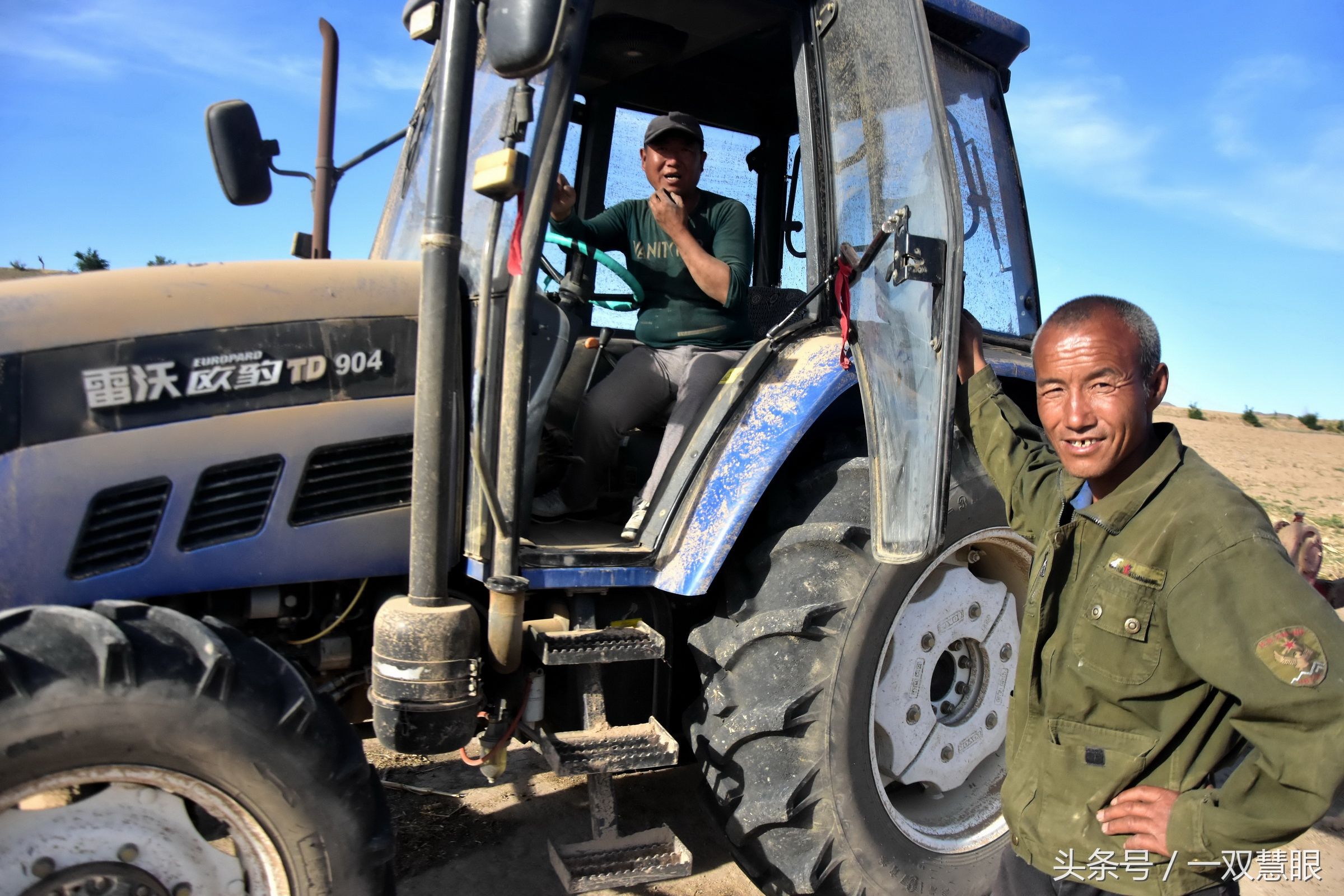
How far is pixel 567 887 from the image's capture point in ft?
6.98

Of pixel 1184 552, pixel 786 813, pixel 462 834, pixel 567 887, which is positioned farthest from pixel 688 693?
pixel 1184 552

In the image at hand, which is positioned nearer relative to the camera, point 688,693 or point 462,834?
point 688,693

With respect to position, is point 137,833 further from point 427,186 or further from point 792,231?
point 792,231

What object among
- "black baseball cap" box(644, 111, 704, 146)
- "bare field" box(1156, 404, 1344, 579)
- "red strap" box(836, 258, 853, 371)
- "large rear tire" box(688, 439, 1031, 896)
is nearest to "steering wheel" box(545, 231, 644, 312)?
"black baseball cap" box(644, 111, 704, 146)

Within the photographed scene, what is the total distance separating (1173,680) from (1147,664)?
0.04m

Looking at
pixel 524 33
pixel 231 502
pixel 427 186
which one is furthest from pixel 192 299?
pixel 524 33

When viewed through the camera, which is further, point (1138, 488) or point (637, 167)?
point (637, 167)

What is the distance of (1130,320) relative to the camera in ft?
5.11

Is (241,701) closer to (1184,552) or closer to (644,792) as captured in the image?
(1184,552)

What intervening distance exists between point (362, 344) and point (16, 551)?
31.5 inches

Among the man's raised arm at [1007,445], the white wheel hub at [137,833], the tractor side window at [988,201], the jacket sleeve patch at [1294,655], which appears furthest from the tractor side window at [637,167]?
Answer: the jacket sleeve patch at [1294,655]

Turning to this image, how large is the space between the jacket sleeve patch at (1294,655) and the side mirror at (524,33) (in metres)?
1.56

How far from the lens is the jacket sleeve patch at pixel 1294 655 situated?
122 centimetres

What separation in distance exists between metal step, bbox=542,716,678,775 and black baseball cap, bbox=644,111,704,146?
1783mm
